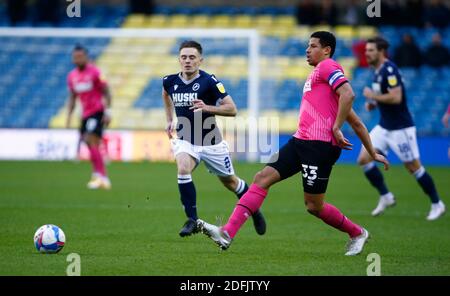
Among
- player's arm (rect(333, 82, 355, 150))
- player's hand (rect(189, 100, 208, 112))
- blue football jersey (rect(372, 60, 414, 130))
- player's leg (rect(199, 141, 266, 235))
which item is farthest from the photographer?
blue football jersey (rect(372, 60, 414, 130))

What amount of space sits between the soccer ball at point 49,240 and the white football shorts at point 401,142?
6085mm

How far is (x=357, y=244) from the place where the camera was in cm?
966

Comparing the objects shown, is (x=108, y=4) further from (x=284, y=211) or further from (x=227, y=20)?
(x=284, y=211)

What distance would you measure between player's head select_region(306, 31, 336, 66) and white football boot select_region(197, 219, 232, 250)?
1990 mm

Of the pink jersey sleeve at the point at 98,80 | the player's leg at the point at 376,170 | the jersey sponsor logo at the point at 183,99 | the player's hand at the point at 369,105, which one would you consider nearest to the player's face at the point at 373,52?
the player's hand at the point at 369,105

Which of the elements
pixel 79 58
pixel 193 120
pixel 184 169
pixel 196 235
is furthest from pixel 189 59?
pixel 79 58

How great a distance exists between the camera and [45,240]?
30.3 ft

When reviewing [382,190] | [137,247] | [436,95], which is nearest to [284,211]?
[382,190]

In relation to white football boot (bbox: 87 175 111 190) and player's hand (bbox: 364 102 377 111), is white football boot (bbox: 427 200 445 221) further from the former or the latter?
white football boot (bbox: 87 175 111 190)

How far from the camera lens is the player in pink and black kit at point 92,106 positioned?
1722cm

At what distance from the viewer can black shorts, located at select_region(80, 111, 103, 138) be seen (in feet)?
56.7

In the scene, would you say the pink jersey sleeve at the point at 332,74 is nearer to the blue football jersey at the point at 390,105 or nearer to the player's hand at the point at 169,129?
the player's hand at the point at 169,129

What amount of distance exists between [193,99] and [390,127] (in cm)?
428

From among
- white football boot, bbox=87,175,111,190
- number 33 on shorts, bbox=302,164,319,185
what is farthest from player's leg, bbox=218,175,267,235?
white football boot, bbox=87,175,111,190
